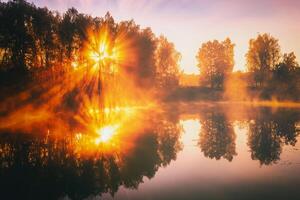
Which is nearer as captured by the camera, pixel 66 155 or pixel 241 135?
pixel 66 155

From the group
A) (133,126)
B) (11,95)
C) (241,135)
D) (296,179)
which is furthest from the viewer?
(11,95)

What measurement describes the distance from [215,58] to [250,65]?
1378cm

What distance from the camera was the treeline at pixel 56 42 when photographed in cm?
5731

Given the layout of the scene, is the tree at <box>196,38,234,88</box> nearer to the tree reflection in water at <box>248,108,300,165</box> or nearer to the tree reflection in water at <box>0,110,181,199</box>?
the tree reflection in water at <box>248,108,300,165</box>

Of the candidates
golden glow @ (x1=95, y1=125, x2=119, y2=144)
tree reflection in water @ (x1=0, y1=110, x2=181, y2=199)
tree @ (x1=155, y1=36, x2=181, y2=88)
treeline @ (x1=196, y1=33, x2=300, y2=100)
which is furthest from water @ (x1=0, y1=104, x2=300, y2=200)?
tree @ (x1=155, y1=36, x2=181, y2=88)

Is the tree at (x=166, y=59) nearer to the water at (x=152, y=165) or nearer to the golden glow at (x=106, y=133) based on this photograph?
the golden glow at (x=106, y=133)

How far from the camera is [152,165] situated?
19.1m

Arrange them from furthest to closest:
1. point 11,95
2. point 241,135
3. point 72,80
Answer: point 72,80 < point 11,95 < point 241,135

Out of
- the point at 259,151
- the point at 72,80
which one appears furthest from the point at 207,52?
the point at 259,151

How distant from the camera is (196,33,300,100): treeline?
282ft

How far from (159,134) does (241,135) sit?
902 centimetres

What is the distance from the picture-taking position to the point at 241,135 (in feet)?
95.2

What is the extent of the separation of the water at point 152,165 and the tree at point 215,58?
76.2 meters

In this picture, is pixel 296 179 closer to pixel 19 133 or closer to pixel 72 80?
pixel 19 133
